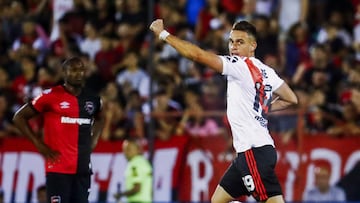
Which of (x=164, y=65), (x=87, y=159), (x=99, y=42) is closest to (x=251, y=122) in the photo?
(x=87, y=159)

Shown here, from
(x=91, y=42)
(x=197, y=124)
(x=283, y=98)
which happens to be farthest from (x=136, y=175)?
(x=283, y=98)

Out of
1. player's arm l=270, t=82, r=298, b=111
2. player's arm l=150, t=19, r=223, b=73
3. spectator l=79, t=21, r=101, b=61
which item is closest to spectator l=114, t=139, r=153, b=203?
spectator l=79, t=21, r=101, b=61

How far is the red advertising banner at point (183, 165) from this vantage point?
17.8m

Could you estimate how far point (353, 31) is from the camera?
20547mm

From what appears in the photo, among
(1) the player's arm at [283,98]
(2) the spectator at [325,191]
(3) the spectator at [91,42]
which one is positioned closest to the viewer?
(1) the player's arm at [283,98]

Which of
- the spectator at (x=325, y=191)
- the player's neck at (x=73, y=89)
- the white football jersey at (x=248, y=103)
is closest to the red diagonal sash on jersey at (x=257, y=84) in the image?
the white football jersey at (x=248, y=103)

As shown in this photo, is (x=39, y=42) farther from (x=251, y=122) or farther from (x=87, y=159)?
(x=251, y=122)

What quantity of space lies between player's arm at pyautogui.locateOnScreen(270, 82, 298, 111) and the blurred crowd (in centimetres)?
564

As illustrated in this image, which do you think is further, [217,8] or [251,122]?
[217,8]

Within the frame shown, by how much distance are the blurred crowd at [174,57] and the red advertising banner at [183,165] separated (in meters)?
0.22

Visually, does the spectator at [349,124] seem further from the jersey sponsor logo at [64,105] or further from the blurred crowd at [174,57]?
the jersey sponsor logo at [64,105]

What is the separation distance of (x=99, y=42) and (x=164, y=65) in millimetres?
1841

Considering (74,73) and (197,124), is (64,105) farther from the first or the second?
(197,124)

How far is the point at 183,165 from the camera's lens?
61.1 feet
